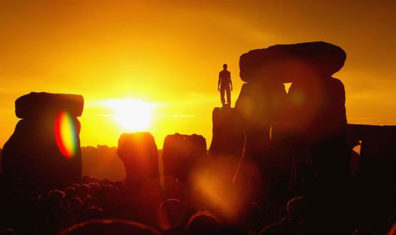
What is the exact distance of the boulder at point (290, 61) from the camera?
16.8 metres

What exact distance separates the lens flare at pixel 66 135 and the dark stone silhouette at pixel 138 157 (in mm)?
2644

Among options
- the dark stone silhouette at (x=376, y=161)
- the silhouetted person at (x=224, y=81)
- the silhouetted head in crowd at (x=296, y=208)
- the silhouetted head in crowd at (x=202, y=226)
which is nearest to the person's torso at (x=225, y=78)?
the silhouetted person at (x=224, y=81)

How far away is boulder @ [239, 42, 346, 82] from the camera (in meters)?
16.8

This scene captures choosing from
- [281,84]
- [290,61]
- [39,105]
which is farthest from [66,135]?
[290,61]

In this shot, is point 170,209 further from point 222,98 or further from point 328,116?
point 222,98

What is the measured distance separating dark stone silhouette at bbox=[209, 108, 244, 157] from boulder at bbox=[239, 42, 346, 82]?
102 inches

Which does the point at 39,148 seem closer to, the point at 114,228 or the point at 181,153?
the point at 181,153

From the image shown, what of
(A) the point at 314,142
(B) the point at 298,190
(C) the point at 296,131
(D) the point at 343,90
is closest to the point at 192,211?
(B) the point at 298,190

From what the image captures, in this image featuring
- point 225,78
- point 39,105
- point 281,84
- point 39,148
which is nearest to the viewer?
point 281,84

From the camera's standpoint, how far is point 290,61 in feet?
57.4

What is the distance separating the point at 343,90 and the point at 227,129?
685cm

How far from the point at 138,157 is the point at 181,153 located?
2.82 m

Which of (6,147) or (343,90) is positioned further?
(6,147)

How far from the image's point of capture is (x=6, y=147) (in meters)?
19.7
